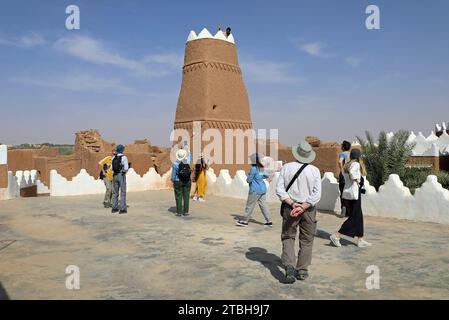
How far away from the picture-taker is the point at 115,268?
467 centimetres

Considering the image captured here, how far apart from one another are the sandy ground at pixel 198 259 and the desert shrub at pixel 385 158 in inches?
114

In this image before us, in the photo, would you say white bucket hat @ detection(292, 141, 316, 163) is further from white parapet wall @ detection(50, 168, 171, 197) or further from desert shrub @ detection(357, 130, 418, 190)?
white parapet wall @ detection(50, 168, 171, 197)

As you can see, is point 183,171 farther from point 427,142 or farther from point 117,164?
point 427,142

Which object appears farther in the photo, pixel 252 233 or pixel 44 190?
pixel 44 190

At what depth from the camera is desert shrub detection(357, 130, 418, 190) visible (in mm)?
10578

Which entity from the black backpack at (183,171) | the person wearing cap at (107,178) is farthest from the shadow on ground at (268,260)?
the person wearing cap at (107,178)

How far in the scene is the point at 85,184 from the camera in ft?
46.4

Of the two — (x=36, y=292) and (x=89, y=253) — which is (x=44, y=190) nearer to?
(x=89, y=253)

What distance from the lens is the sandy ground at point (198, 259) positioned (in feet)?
12.7

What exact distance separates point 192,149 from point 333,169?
5.81 m

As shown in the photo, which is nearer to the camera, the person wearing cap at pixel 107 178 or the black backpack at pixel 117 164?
the black backpack at pixel 117 164

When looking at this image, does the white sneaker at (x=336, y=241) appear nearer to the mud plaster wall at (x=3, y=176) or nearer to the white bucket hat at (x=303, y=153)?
the white bucket hat at (x=303, y=153)
